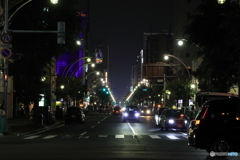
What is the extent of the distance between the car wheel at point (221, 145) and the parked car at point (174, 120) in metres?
21.3

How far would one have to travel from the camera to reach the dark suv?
1623 cm

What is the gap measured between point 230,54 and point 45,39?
53.2 ft

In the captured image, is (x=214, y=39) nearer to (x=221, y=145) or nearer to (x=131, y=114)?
(x=221, y=145)

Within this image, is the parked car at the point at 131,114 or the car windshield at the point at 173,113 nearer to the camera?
the car windshield at the point at 173,113

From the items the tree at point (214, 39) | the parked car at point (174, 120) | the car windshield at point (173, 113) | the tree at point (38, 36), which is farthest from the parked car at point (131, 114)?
the tree at point (214, 39)

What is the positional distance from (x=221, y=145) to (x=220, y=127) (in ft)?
1.99

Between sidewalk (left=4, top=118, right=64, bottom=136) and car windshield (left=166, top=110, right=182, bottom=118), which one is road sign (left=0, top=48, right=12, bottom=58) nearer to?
sidewalk (left=4, top=118, right=64, bottom=136)

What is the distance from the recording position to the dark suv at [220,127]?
16.2 metres

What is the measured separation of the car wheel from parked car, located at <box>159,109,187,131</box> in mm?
21281

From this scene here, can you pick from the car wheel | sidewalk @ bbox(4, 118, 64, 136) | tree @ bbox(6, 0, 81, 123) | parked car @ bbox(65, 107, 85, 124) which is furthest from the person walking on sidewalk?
parked car @ bbox(65, 107, 85, 124)

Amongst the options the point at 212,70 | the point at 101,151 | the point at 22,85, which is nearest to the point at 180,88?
the point at 22,85

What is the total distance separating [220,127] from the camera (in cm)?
1628

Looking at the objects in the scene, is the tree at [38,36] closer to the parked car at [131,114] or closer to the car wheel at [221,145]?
the parked car at [131,114]

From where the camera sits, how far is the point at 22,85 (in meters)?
50.1
